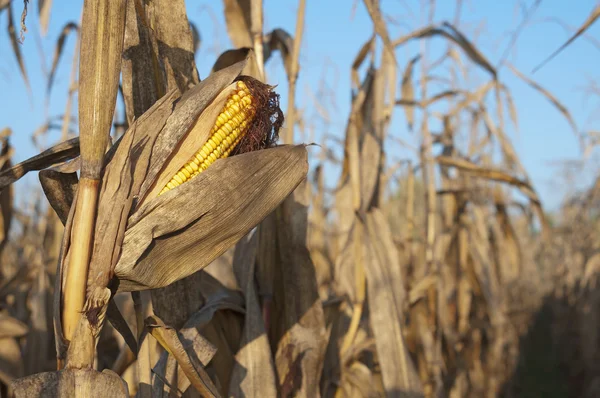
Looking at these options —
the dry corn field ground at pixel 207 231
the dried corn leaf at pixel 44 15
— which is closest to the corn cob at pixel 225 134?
the dry corn field ground at pixel 207 231

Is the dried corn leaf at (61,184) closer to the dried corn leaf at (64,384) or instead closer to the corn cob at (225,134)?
the corn cob at (225,134)

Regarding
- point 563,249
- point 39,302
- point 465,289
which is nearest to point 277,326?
point 39,302

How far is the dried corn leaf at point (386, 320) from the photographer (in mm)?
2166

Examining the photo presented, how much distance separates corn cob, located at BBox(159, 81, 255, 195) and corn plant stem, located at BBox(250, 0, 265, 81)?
545 mm

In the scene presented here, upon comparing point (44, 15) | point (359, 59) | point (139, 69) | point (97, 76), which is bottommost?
point (97, 76)

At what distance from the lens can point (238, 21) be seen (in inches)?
76.1

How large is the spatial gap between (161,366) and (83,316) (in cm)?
45

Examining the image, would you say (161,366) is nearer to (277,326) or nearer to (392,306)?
(277,326)

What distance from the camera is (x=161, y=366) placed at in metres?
1.36

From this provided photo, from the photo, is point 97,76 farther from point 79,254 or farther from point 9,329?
point 9,329

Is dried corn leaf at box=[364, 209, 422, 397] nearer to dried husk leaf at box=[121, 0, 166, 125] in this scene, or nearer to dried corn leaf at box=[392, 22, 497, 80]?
dried corn leaf at box=[392, 22, 497, 80]

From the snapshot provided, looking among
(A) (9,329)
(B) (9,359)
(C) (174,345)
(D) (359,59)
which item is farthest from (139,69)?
(D) (359,59)

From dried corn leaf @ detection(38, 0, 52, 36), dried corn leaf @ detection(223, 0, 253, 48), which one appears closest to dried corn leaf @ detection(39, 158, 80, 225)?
dried corn leaf @ detection(223, 0, 253, 48)

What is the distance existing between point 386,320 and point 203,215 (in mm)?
1330
